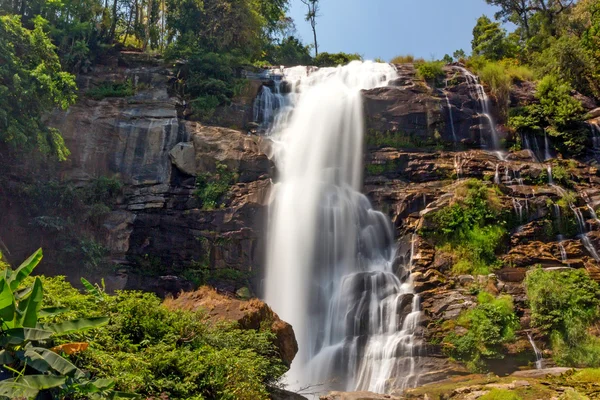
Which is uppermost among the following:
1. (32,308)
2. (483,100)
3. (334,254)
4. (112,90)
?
(483,100)

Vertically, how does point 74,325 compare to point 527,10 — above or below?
below

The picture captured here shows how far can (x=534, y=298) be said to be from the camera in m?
15.4

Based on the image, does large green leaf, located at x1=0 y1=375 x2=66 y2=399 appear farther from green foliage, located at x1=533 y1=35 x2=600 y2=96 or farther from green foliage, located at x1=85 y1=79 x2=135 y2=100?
green foliage, located at x1=533 y1=35 x2=600 y2=96

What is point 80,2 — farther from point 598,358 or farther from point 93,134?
point 598,358

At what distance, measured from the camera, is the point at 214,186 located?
778 inches

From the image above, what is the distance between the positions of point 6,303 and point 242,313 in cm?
554

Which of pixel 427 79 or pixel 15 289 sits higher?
pixel 427 79

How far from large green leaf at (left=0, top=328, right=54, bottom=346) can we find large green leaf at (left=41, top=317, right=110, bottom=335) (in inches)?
10.6

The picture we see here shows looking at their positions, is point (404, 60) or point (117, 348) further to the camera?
point (404, 60)

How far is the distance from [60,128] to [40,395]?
16315mm

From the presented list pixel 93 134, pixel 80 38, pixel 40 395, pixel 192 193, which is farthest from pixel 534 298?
pixel 80 38

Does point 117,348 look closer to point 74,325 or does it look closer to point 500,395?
point 74,325

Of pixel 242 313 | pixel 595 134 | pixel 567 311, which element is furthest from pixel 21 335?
pixel 595 134

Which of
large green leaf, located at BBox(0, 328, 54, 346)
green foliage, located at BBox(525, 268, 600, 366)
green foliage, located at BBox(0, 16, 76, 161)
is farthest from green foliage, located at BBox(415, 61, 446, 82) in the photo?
large green leaf, located at BBox(0, 328, 54, 346)
